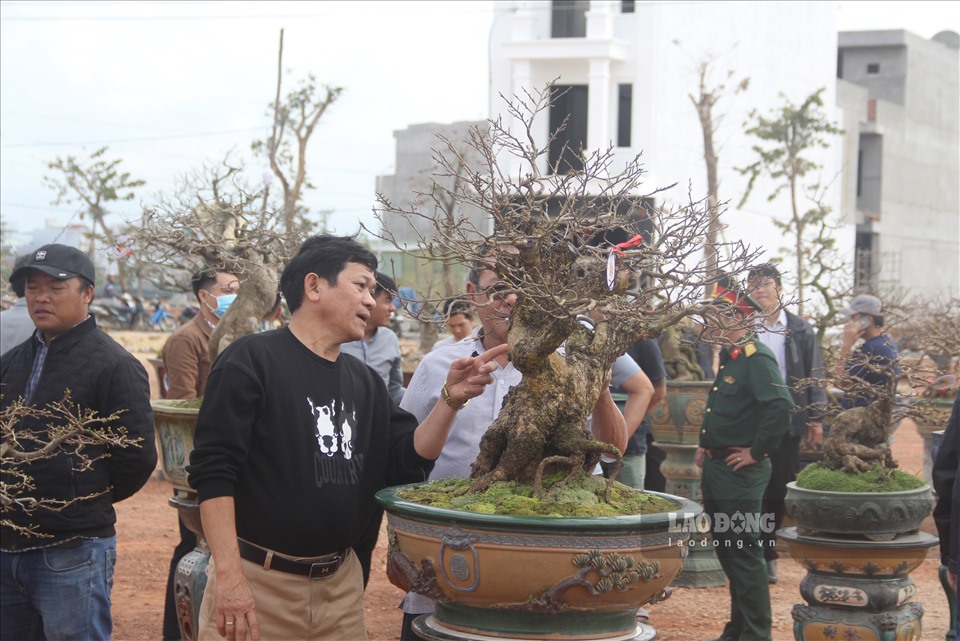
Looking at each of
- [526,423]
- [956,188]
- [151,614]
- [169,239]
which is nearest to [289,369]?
[526,423]

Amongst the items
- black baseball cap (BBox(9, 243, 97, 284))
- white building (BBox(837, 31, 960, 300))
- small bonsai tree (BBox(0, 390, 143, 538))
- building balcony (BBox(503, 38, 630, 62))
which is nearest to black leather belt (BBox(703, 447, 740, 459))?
small bonsai tree (BBox(0, 390, 143, 538))

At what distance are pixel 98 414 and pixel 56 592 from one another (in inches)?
23.1

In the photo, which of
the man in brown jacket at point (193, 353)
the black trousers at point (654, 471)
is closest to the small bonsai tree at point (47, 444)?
the man in brown jacket at point (193, 353)

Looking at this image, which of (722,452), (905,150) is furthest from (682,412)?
(905,150)

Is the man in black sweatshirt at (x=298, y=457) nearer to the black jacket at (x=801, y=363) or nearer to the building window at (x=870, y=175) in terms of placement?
the black jacket at (x=801, y=363)

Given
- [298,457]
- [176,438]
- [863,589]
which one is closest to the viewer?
[298,457]

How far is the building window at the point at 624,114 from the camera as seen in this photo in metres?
28.2

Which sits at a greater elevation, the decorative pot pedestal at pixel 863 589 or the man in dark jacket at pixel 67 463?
the man in dark jacket at pixel 67 463

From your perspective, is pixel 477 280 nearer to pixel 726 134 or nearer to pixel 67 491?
pixel 67 491

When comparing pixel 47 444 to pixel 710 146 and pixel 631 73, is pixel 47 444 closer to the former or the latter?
pixel 710 146

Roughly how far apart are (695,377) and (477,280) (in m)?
5.24

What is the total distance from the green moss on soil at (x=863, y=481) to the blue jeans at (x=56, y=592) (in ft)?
10.2

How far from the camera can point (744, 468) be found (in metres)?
6.00

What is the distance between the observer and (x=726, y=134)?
3084cm
